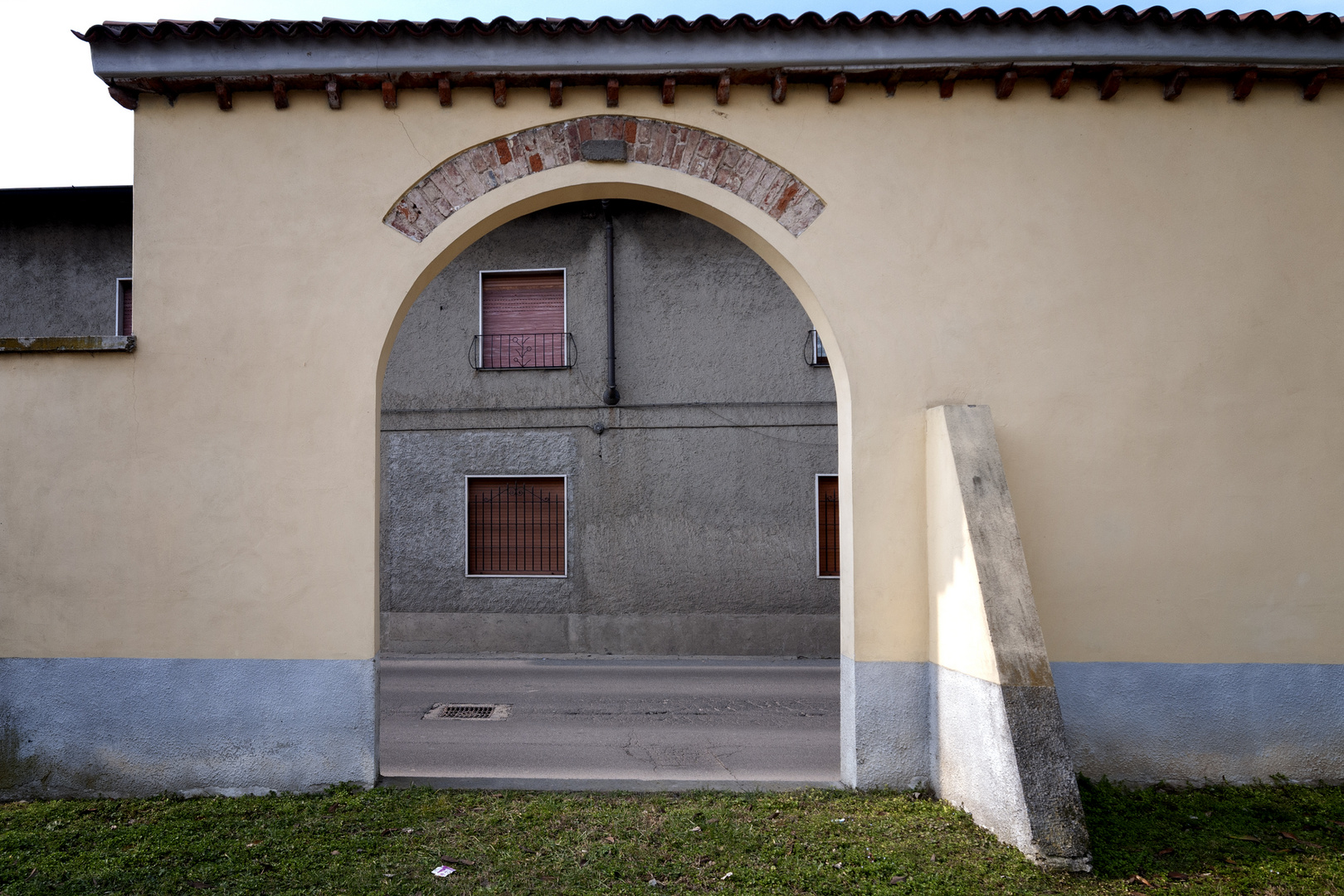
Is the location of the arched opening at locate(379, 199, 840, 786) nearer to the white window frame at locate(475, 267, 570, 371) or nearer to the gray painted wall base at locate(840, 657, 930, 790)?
the white window frame at locate(475, 267, 570, 371)

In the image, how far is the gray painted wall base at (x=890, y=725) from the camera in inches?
189

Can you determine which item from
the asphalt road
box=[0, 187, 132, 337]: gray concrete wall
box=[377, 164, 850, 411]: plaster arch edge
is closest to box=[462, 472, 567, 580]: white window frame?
the asphalt road

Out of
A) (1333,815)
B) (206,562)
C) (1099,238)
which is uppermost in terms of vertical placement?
(1099,238)

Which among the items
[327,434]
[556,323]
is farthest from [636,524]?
[327,434]

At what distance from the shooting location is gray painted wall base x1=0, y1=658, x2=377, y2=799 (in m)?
4.79

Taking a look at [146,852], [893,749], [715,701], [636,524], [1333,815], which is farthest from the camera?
[636,524]

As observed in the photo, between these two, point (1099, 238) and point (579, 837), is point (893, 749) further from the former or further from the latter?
point (1099, 238)

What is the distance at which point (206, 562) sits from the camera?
193 inches

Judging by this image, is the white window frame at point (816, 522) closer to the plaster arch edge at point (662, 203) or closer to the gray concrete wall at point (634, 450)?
the gray concrete wall at point (634, 450)

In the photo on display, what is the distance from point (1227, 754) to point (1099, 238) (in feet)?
10.6

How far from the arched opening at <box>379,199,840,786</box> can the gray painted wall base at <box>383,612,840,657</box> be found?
1.0 inches

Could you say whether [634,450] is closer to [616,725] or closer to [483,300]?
[483,300]

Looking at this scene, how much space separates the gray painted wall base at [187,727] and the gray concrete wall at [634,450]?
646 centimetres

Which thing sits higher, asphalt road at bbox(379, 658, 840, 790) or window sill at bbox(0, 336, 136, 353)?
window sill at bbox(0, 336, 136, 353)
